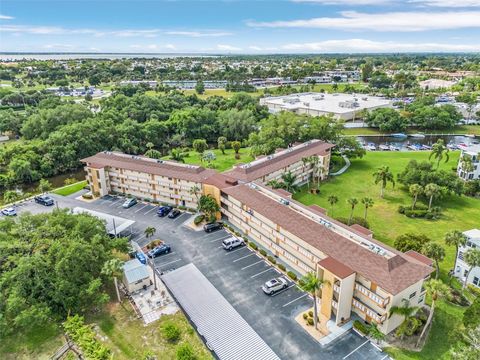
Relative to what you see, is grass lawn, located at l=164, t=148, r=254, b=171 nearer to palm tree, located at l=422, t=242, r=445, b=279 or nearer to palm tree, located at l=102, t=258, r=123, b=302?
palm tree, located at l=102, t=258, r=123, b=302

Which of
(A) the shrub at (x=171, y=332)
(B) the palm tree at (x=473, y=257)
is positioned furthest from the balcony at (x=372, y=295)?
(A) the shrub at (x=171, y=332)

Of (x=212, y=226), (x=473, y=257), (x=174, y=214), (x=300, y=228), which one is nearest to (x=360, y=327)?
(x=300, y=228)

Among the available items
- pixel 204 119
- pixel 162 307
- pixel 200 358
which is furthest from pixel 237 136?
pixel 200 358

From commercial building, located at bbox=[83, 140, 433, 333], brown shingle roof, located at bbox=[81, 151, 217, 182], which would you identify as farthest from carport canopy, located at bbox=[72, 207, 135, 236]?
brown shingle roof, located at bbox=[81, 151, 217, 182]

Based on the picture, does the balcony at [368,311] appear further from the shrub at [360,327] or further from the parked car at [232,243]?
the parked car at [232,243]

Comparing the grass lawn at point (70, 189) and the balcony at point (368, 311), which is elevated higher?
the balcony at point (368, 311)
